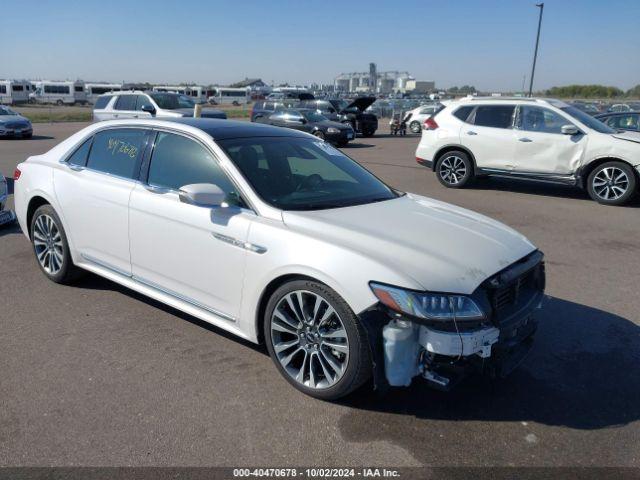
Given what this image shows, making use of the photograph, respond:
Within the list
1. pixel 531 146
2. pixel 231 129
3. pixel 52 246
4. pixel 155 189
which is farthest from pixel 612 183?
pixel 52 246

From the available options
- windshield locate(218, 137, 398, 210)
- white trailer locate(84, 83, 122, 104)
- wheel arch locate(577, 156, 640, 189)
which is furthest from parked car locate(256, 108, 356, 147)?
white trailer locate(84, 83, 122, 104)

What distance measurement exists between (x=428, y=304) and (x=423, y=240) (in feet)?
1.85

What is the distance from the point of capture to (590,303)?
5062 millimetres

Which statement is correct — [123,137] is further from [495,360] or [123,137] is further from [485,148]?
[485,148]

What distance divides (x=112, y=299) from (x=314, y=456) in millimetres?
2765

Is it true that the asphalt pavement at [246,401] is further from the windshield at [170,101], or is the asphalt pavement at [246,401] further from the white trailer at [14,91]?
the white trailer at [14,91]

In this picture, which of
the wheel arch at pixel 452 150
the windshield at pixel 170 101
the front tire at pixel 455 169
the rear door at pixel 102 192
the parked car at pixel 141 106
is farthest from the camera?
the windshield at pixel 170 101

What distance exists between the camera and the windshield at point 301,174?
12.6 ft

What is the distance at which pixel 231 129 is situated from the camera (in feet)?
14.2

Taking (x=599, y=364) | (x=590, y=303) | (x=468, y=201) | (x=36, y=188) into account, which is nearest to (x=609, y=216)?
(x=468, y=201)

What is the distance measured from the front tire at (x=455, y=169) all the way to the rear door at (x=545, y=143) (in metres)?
1.06

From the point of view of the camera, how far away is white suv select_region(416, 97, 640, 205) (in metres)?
9.64

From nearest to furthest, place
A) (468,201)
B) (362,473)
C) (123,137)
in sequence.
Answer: (362,473) → (123,137) → (468,201)

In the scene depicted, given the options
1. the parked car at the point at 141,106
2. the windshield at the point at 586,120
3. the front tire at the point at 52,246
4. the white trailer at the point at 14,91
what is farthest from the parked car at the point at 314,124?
the white trailer at the point at 14,91
